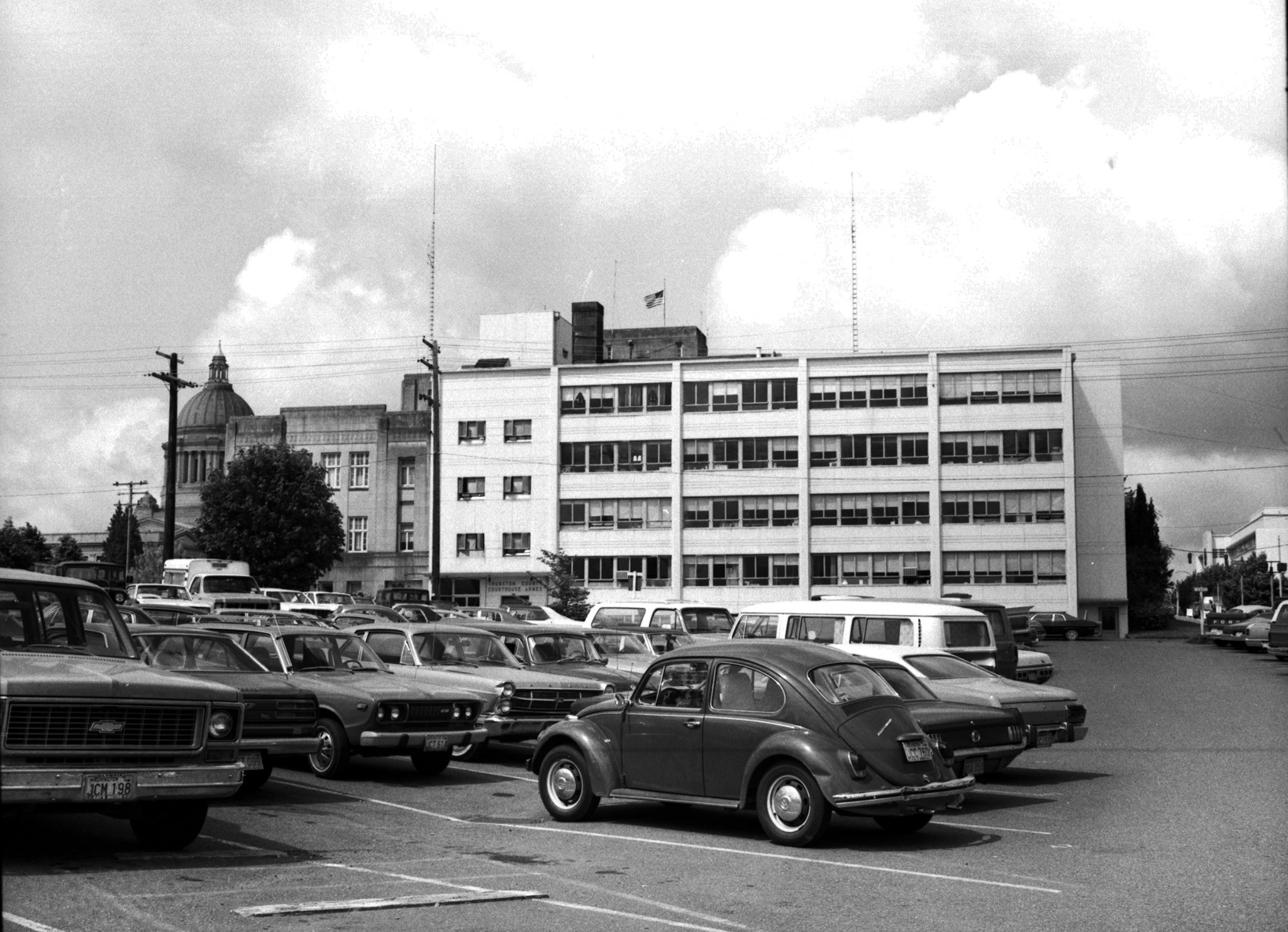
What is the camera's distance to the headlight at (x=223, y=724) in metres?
10.4

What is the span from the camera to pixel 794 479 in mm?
80062

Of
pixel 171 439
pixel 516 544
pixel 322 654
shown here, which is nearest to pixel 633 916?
pixel 322 654

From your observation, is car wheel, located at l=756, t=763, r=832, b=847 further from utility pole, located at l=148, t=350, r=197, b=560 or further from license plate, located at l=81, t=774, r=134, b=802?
utility pole, located at l=148, t=350, r=197, b=560

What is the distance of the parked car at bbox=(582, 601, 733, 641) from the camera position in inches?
1101

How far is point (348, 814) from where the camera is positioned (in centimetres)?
1273

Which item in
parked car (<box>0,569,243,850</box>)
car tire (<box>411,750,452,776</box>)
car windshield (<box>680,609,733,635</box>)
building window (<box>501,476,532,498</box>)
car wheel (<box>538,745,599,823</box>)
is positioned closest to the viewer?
parked car (<box>0,569,243,850</box>)

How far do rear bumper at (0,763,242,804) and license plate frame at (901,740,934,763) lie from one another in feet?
16.8

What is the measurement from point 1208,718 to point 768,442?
189 feet

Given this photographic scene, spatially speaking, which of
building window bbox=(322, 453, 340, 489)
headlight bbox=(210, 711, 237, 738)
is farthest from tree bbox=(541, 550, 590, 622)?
headlight bbox=(210, 711, 237, 738)

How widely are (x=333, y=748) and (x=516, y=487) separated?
6931 centimetres

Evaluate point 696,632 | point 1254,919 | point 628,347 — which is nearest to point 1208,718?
point 696,632

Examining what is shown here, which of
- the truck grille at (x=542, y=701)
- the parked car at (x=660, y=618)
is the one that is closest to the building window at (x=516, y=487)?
the parked car at (x=660, y=618)

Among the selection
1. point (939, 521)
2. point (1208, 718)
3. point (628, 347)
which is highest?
point (628, 347)

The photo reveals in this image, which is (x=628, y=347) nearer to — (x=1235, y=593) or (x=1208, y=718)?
(x=1235, y=593)
